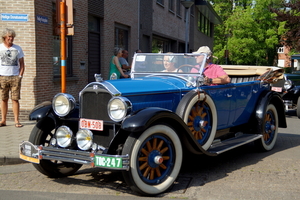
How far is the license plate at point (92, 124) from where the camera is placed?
444 centimetres

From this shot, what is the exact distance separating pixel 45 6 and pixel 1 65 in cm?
248

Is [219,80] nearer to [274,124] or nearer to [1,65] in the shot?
[274,124]

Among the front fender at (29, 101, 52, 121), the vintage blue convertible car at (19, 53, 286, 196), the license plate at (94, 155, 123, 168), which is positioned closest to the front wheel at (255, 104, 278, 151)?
the vintage blue convertible car at (19, 53, 286, 196)

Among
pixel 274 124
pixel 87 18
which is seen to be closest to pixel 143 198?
pixel 274 124

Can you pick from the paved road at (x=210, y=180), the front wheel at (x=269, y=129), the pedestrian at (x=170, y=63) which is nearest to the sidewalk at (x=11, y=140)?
the paved road at (x=210, y=180)

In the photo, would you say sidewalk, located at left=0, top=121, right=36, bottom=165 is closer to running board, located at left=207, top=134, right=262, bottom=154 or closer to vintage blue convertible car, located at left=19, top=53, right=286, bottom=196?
vintage blue convertible car, located at left=19, top=53, right=286, bottom=196

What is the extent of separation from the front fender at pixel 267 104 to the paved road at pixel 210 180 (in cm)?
64

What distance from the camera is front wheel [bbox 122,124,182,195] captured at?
4000 mm

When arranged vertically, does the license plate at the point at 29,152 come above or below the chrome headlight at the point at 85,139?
below

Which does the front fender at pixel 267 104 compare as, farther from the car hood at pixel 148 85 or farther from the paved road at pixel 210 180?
the car hood at pixel 148 85

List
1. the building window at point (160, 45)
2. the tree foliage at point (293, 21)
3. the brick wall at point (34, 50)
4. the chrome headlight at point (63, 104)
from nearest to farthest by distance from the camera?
1. the chrome headlight at point (63, 104)
2. the brick wall at point (34, 50)
3. the building window at point (160, 45)
4. the tree foliage at point (293, 21)

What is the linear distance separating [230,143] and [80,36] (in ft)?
23.4

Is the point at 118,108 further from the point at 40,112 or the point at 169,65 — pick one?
the point at 169,65

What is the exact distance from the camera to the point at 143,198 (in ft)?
13.6
